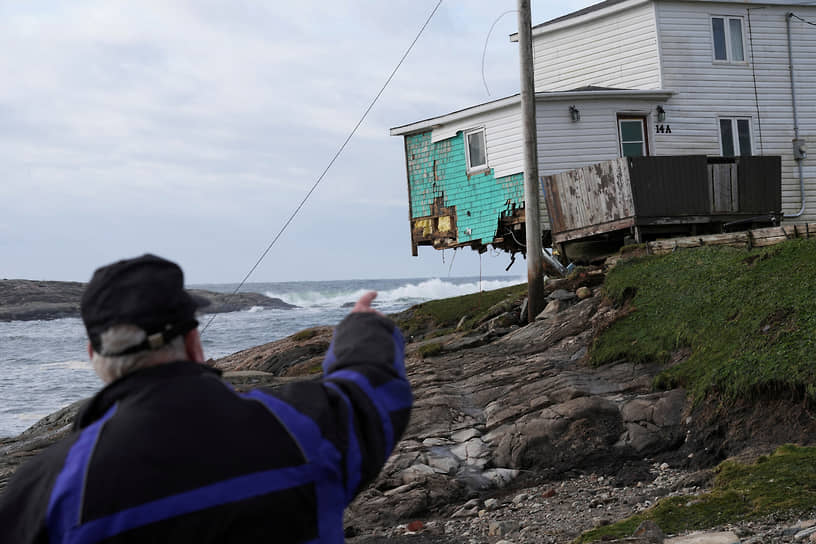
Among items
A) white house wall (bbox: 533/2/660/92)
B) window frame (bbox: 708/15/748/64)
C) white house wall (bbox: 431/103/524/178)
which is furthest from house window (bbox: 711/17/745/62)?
white house wall (bbox: 431/103/524/178)

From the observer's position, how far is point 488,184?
23.5 metres

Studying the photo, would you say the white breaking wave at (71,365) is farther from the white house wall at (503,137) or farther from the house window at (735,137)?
the house window at (735,137)

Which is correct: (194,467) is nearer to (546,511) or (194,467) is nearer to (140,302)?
(140,302)

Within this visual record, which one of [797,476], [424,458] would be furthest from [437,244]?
[797,476]

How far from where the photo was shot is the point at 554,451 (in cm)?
921

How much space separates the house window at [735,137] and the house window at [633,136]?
244 cm

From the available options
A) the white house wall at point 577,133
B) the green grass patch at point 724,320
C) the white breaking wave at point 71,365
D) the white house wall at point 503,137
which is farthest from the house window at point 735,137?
the white breaking wave at point 71,365

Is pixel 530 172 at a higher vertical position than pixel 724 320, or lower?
higher

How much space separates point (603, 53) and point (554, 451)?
17598 millimetres

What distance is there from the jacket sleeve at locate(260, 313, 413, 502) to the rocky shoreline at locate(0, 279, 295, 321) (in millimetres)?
63414

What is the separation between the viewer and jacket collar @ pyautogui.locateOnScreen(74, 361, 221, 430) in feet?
7.19

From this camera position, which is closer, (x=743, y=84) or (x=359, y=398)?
(x=359, y=398)

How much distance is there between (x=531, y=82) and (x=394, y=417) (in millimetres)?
13985

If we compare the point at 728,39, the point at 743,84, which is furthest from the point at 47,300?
the point at 743,84
